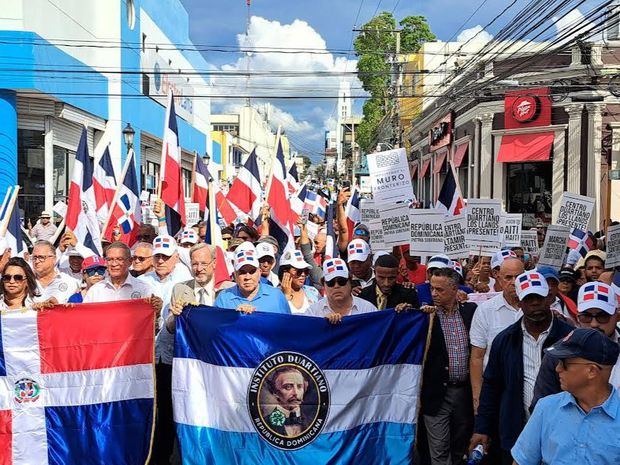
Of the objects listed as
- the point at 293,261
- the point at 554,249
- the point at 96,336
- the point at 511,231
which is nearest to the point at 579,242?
the point at 511,231

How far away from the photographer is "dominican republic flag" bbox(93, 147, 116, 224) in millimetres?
11450

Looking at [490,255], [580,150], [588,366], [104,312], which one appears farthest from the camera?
[580,150]

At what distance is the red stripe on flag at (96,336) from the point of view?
574 centimetres

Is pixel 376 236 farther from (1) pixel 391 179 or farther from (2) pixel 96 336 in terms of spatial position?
(2) pixel 96 336

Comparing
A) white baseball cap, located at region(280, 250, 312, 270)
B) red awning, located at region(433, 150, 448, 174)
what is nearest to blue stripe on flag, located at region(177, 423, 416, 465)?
white baseball cap, located at region(280, 250, 312, 270)

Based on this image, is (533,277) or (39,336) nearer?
(533,277)

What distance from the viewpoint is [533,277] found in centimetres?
482

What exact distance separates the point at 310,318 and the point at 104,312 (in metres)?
1.61

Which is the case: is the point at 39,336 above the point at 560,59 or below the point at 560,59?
below

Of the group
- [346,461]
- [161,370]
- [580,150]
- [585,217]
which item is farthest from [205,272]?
[580,150]

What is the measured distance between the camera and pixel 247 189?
12562mm

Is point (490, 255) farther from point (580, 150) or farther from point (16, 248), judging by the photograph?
point (580, 150)

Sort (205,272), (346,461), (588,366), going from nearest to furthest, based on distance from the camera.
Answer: (588,366), (346,461), (205,272)

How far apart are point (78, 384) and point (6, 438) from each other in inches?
24.2
